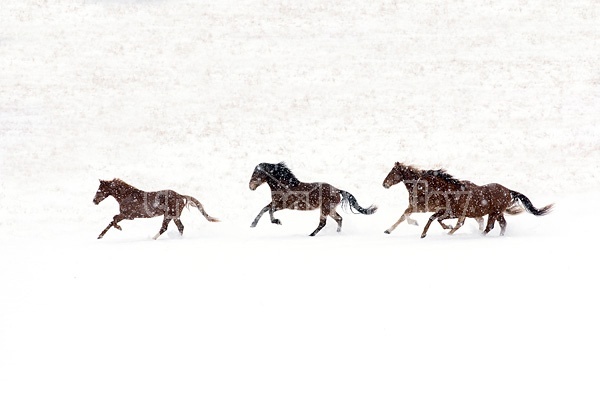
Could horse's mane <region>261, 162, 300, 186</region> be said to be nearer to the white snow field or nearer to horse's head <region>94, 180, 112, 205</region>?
the white snow field

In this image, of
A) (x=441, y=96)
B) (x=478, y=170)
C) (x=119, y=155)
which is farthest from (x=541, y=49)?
(x=119, y=155)

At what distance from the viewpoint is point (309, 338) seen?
735cm

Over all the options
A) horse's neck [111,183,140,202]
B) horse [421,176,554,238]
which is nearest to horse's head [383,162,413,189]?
horse [421,176,554,238]

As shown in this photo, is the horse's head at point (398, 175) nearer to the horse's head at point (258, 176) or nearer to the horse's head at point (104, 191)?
the horse's head at point (258, 176)

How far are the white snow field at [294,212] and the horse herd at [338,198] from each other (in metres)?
0.54

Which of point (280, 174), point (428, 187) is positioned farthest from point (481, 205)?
point (280, 174)

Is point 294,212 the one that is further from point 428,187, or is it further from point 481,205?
point 481,205

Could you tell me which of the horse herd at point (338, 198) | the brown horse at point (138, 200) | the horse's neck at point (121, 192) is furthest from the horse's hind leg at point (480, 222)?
the horse's neck at point (121, 192)

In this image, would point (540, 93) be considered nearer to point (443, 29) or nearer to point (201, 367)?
point (443, 29)

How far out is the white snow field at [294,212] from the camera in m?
6.74

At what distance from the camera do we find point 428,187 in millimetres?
14508

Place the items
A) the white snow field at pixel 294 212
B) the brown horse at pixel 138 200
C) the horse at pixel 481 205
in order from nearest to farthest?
1. the white snow field at pixel 294 212
2. the horse at pixel 481 205
3. the brown horse at pixel 138 200

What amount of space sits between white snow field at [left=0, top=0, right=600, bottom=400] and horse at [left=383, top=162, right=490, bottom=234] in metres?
0.73

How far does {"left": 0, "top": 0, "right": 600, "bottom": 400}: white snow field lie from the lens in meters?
6.74
